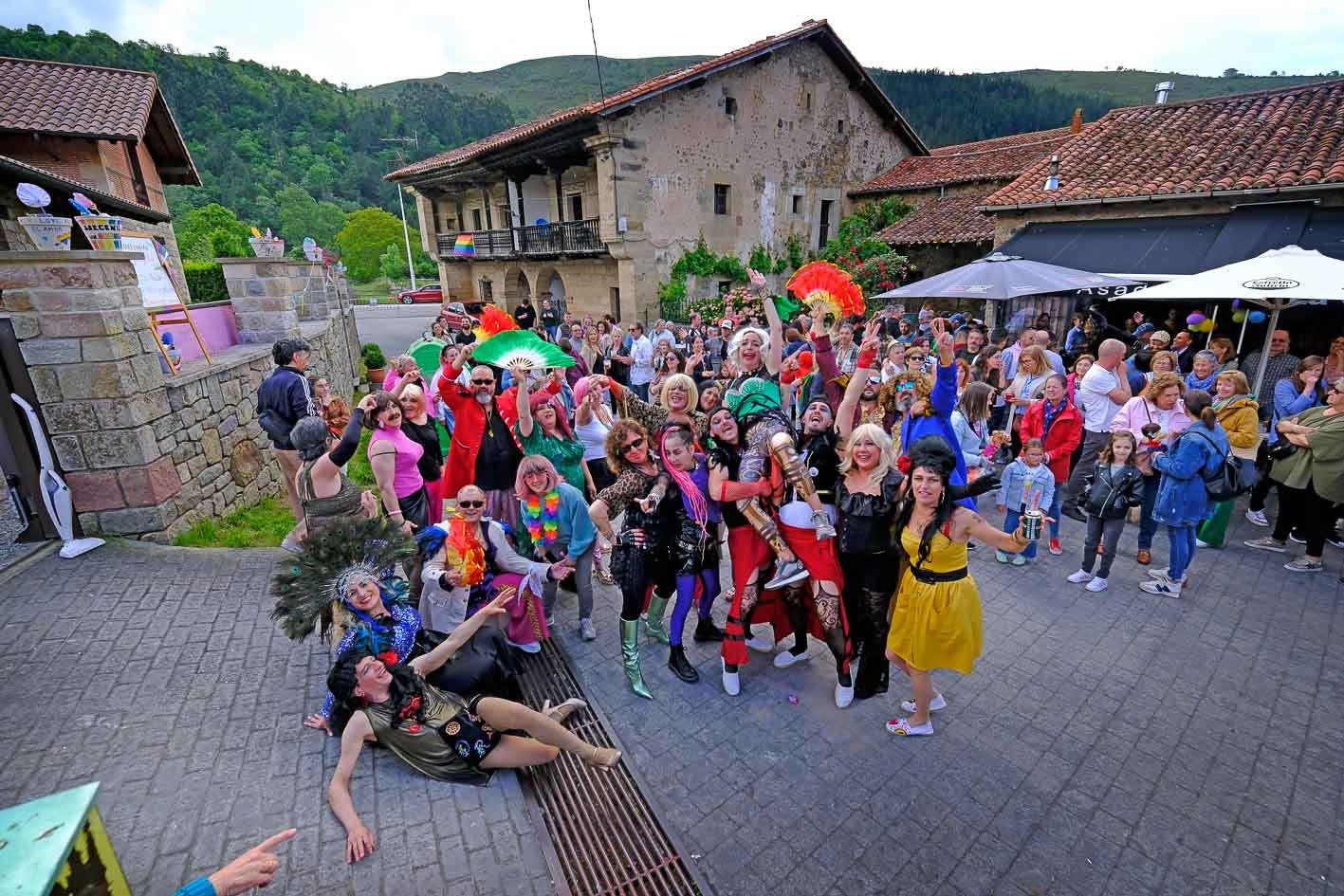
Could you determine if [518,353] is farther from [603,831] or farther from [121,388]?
[121,388]

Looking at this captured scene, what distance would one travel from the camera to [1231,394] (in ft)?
17.8

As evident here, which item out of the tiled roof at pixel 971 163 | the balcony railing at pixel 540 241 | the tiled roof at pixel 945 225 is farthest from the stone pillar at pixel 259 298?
the tiled roof at pixel 971 163

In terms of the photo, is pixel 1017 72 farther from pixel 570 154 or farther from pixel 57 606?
pixel 57 606

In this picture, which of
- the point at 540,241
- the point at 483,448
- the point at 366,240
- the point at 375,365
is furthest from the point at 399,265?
the point at 483,448

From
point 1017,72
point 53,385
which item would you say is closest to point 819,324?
point 53,385

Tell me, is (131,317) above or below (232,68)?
below

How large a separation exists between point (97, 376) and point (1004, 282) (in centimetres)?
1018

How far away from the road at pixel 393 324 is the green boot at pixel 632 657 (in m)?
17.2

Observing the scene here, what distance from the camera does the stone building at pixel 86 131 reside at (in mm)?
11578

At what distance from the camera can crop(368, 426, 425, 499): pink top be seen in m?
4.60

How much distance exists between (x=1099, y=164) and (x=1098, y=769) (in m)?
12.9

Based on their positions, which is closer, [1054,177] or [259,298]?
[259,298]

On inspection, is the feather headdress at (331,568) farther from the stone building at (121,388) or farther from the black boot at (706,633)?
the stone building at (121,388)

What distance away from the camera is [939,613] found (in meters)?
3.21
